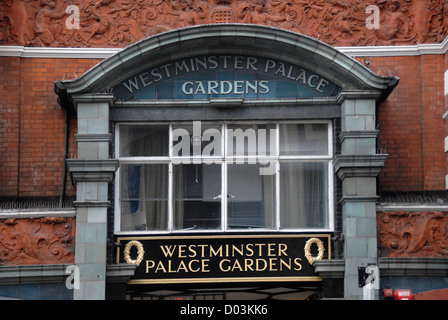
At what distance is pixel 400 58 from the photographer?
22891mm

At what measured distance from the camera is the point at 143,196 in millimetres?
21859

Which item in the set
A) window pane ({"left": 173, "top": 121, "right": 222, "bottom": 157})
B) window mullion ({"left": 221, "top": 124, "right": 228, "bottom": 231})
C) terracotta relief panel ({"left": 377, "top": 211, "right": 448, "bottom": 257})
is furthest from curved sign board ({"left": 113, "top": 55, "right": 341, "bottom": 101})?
terracotta relief panel ({"left": 377, "top": 211, "right": 448, "bottom": 257})

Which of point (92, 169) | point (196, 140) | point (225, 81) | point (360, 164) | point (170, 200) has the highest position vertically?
point (225, 81)

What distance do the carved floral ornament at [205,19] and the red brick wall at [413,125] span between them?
564mm

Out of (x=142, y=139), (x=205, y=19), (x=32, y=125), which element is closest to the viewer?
(x=142, y=139)

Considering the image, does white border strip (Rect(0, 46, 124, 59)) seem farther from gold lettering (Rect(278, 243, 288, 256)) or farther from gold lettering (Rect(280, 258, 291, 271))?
gold lettering (Rect(280, 258, 291, 271))

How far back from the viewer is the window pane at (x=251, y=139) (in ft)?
71.9

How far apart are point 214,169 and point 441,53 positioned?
5.09 m

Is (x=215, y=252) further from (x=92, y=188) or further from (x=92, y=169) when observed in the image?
(x=92, y=169)

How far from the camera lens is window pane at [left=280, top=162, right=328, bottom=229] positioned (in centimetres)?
2175

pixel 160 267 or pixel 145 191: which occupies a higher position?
pixel 145 191

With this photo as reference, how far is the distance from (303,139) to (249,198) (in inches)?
59.9

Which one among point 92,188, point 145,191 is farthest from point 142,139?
point 92,188

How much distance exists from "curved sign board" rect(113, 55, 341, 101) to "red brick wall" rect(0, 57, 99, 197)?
1.43m
